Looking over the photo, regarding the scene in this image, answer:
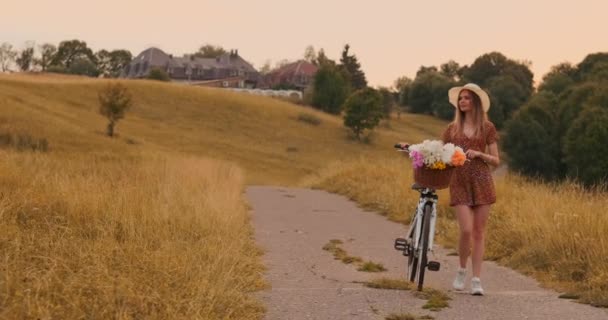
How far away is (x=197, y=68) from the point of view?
16712 cm

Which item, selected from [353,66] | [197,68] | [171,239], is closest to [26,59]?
[197,68]

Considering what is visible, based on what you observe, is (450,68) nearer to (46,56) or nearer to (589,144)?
(46,56)

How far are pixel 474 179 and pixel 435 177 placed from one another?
421mm

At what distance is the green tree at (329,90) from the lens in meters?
112

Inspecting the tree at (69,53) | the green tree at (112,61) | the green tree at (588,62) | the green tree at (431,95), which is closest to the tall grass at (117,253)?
the green tree at (588,62)

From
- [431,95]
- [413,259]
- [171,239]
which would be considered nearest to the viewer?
[413,259]

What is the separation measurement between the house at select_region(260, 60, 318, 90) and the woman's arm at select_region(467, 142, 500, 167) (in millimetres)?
145792

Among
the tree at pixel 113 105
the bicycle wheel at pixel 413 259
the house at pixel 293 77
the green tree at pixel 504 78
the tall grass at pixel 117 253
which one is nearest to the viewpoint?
the tall grass at pixel 117 253

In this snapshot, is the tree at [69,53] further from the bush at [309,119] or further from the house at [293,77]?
the bush at [309,119]

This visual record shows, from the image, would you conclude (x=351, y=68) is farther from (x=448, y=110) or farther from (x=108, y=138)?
(x=108, y=138)

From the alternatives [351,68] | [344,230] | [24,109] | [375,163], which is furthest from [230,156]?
[351,68]

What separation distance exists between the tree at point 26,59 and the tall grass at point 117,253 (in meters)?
139

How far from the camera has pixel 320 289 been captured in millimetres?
7816

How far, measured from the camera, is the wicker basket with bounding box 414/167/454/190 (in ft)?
25.1
